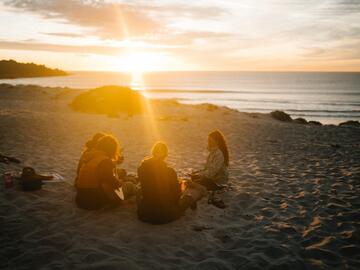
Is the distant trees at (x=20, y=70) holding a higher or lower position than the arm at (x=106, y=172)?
higher

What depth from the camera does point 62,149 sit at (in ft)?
40.4

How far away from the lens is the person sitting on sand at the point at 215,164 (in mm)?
7965

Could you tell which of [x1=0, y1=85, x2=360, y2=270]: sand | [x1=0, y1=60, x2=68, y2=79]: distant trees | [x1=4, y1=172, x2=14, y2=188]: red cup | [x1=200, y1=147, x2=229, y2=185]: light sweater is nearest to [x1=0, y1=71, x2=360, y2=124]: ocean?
[x1=0, y1=60, x2=68, y2=79]: distant trees

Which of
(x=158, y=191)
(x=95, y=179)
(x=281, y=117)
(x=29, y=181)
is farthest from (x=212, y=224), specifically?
(x=281, y=117)

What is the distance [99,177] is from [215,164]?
10.0 ft

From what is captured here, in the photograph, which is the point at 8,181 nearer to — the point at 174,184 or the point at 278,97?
the point at 174,184

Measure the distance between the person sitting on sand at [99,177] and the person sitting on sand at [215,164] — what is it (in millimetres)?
2425

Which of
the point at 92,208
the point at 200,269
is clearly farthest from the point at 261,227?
the point at 92,208

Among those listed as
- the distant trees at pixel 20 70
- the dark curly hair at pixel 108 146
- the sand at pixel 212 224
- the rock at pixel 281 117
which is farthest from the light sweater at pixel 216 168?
the distant trees at pixel 20 70

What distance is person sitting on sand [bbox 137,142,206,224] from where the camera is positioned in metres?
5.86

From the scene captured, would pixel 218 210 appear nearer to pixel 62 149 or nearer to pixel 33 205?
pixel 33 205

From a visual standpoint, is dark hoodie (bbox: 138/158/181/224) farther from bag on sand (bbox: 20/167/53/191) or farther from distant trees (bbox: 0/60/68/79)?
distant trees (bbox: 0/60/68/79)

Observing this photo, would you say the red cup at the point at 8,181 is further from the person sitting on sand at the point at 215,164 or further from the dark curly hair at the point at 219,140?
the dark curly hair at the point at 219,140

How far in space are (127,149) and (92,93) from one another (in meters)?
14.3
